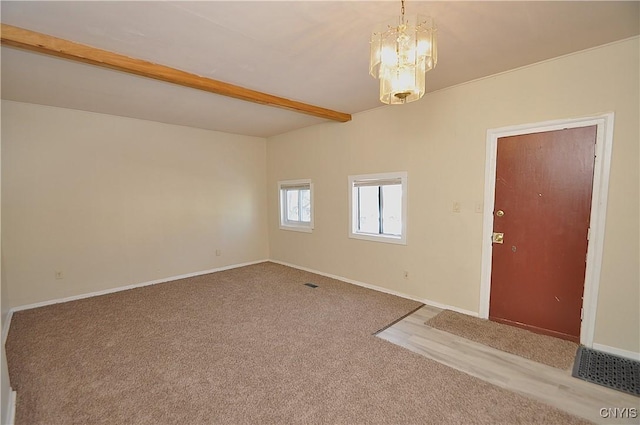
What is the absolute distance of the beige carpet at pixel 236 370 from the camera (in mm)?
1752

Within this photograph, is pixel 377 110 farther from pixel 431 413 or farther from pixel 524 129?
pixel 431 413

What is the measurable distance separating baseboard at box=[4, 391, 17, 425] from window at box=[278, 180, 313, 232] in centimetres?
377

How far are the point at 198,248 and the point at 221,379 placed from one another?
10.5 feet

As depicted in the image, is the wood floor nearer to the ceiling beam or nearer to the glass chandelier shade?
the glass chandelier shade

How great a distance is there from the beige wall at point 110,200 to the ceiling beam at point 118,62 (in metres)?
2.05

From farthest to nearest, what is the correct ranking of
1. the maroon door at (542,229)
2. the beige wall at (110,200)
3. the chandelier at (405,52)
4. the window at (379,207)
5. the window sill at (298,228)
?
1. the window sill at (298,228)
2. the window at (379,207)
3. the beige wall at (110,200)
4. the maroon door at (542,229)
5. the chandelier at (405,52)

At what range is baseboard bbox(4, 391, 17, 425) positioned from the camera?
5.45 feet

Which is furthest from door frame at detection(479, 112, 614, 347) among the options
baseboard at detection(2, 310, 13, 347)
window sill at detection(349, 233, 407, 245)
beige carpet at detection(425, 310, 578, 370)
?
baseboard at detection(2, 310, 13, 347)

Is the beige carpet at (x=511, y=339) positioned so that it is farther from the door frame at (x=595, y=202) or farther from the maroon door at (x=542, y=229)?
the door frame at (x=595, y=202)

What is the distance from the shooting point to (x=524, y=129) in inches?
107

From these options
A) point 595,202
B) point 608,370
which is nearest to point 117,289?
point 608,370

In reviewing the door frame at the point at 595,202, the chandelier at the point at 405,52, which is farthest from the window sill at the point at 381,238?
the chandelier at the point at 405,52

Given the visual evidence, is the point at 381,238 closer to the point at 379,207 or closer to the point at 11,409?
the point at 379,207

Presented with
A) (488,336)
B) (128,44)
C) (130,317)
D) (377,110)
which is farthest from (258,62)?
(488,336)
